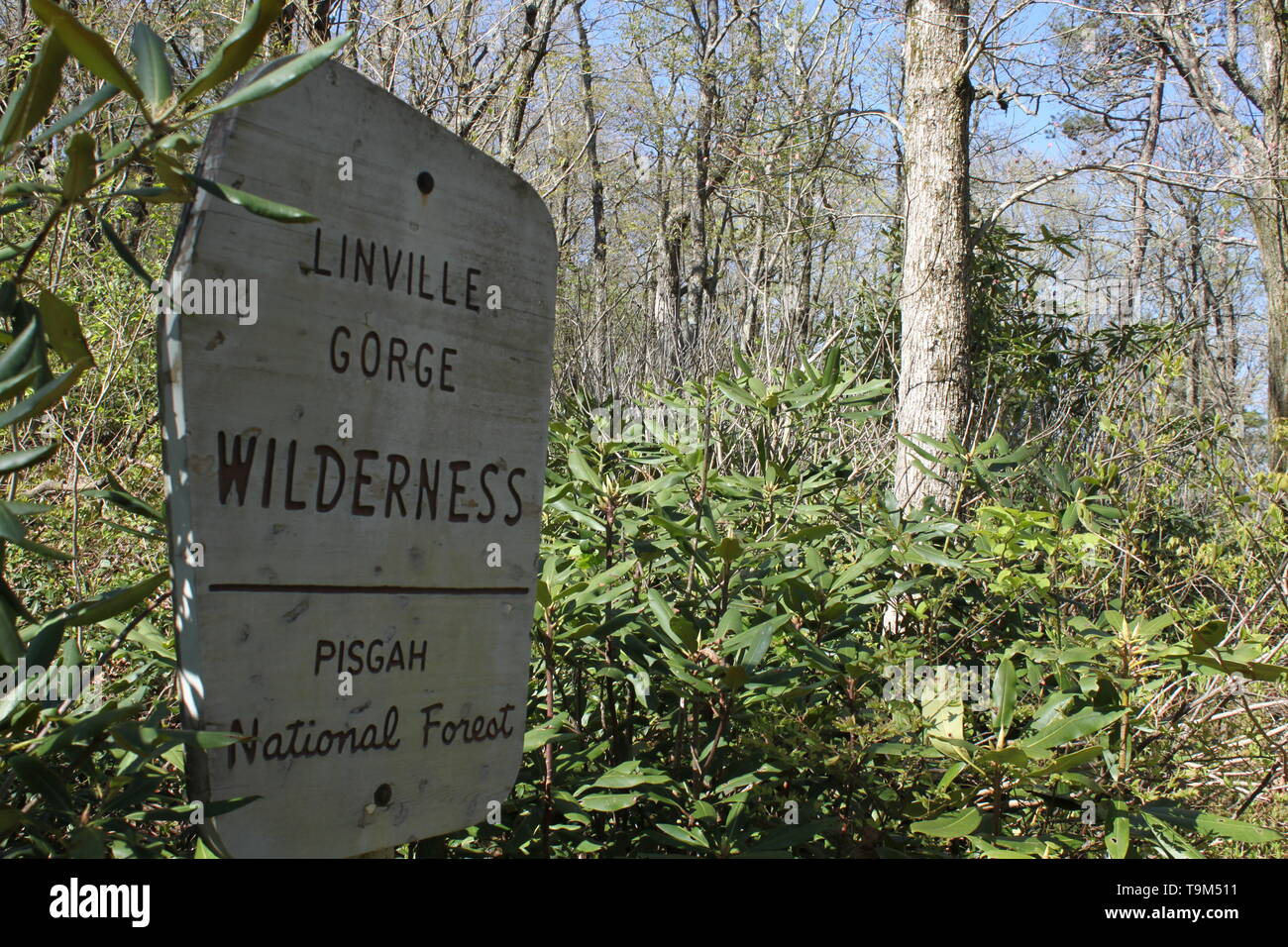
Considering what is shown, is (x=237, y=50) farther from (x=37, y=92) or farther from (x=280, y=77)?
(x=37, y=92)

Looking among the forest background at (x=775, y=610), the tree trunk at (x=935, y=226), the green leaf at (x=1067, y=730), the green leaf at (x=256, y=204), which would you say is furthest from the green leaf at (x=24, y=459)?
the tree trunk at (x=935, y=226)

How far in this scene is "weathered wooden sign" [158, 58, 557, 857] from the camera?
1.20 meters

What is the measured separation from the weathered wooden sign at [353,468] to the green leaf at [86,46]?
0.44ft

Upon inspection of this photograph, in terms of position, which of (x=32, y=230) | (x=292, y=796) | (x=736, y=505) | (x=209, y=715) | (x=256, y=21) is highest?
(x=32, y=230)

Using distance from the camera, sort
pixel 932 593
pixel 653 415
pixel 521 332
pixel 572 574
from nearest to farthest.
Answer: pixel 521 332 < pixel 572 574 < pixel 932 593 < pixel 653 415

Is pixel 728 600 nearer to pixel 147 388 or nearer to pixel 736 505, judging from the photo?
pixel 736 505

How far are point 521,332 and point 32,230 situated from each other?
4.11 m

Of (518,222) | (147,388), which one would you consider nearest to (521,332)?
(518,222)

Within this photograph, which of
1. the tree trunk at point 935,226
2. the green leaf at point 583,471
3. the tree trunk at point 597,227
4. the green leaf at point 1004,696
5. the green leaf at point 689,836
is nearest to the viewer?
the green leaf at point 689,836

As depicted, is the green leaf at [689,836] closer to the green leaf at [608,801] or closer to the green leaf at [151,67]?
the green leaf at [608,801]

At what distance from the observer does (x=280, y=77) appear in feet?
3.77

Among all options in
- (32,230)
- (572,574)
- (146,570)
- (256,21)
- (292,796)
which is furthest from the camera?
(32,230)

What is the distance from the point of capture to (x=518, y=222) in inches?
61.9

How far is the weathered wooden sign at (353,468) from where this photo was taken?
47.3 inches
